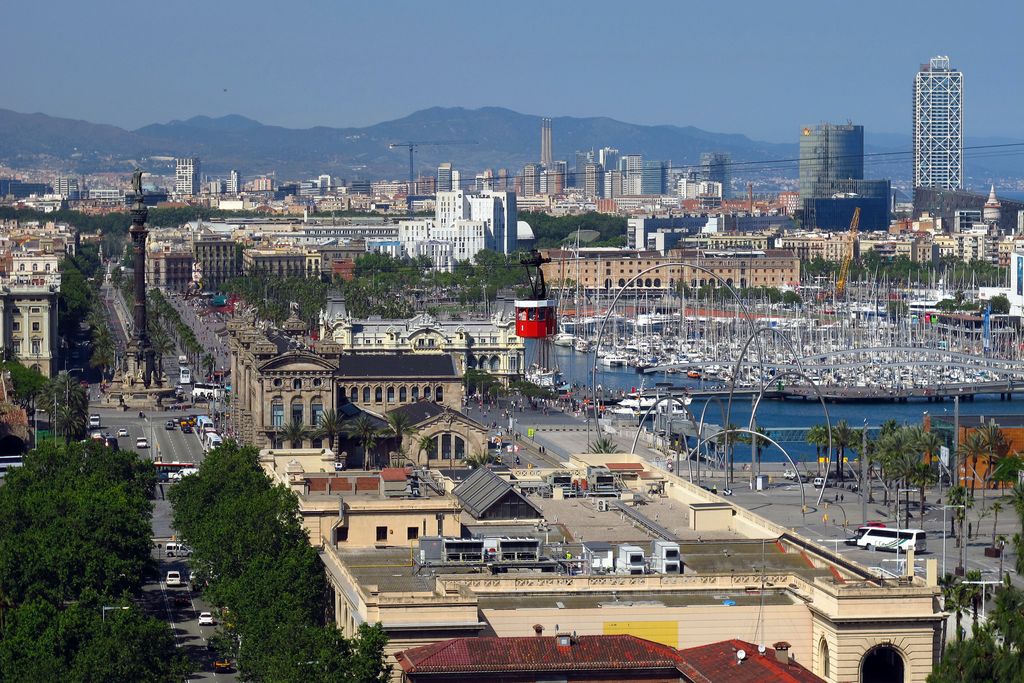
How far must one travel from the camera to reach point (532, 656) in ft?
108

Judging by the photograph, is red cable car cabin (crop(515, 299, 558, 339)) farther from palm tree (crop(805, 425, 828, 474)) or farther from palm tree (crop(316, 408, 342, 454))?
palm tree (crop(316, 408, 342, 454))

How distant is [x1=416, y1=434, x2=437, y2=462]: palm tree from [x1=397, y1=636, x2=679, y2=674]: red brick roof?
41.7 metres

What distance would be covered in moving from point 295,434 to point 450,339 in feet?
115

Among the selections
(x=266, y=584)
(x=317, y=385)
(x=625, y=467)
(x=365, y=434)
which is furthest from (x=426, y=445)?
(x=266, y=584)

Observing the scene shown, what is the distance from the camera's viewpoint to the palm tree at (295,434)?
77562 mm

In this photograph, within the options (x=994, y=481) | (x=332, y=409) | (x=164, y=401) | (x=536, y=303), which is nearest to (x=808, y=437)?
(x=994, y=481)

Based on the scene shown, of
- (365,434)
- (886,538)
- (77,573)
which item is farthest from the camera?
(365,434)

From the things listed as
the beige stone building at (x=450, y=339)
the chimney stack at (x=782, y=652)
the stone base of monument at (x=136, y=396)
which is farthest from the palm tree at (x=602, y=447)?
the chimney stack at (x=782, y=652)

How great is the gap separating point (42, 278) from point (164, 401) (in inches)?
821

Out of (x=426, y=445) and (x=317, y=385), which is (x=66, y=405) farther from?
(x=426, y=445)

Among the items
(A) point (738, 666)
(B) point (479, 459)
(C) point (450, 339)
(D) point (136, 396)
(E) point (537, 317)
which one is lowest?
(D) point (136, 396)

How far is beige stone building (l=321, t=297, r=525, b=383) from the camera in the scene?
111 meters

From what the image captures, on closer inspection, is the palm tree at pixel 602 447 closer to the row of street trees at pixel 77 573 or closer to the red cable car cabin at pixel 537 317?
the red cable car cabin at pixel 537 317

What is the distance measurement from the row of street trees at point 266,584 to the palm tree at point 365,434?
19.8 m
